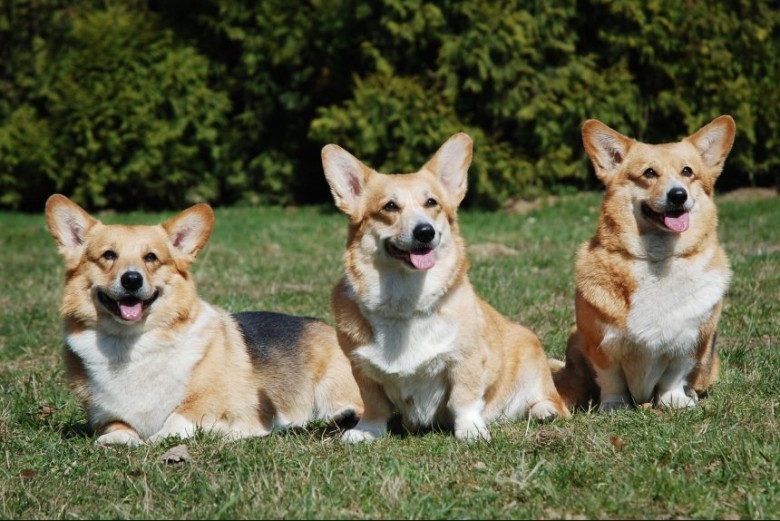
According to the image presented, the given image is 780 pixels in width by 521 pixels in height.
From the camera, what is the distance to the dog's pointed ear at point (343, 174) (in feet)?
14.4

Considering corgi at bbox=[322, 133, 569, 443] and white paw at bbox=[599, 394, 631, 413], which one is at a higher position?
corgi at bbox=[322, 133, 569, 443]

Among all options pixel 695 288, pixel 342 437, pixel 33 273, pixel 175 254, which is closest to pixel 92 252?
pixel 175 254

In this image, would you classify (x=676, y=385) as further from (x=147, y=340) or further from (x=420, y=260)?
(x=147, y=340)

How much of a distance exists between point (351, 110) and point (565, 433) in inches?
377

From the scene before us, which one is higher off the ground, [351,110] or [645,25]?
[645,25]

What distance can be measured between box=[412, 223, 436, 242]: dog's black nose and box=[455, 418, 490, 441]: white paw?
2.71 ft

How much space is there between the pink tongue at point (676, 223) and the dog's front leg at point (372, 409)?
151 centimetres

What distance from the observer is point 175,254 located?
450 cm

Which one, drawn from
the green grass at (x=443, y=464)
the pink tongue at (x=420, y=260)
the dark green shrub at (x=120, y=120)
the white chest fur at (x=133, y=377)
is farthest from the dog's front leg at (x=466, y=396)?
the dark green shrub at (x=120, y=120)

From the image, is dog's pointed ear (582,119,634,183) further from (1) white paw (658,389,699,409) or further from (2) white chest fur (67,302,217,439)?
(2) white chest fur (67,302,217,439)

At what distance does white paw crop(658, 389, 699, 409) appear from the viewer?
4.36m

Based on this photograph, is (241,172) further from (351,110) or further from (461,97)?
(461,97)

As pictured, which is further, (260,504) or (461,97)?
(461,97)

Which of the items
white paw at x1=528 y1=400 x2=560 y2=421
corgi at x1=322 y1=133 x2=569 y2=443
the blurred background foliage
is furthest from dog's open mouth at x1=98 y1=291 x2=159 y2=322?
the blurred background foliage
